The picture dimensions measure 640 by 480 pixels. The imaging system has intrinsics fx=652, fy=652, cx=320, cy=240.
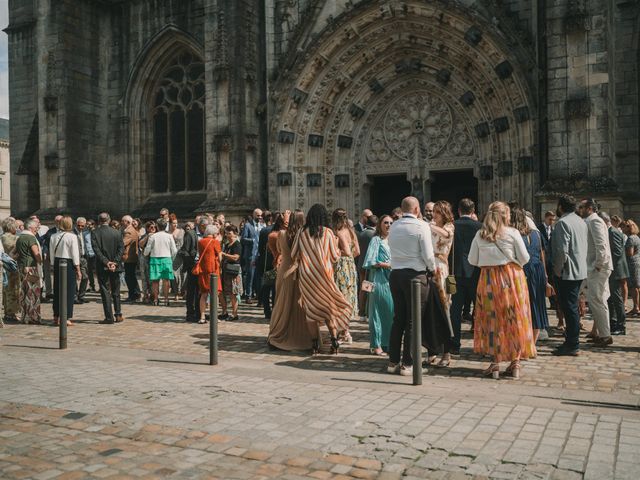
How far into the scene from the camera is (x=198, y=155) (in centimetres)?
2080

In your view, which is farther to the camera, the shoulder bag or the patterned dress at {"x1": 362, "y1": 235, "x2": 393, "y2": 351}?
the shoulder bag

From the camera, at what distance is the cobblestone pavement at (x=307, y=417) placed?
4.16 m

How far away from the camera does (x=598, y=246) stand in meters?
8.38

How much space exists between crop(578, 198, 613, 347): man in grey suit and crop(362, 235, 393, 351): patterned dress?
2616mm

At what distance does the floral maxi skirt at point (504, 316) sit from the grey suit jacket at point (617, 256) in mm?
3365

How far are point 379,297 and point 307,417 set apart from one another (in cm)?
329

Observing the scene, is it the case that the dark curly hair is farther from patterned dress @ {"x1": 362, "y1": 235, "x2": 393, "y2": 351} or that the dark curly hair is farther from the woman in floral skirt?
the woman in floral skirt

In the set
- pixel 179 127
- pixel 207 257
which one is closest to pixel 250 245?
pixel 207 257

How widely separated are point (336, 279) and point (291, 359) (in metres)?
2.17

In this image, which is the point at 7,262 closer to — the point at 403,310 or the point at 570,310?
the point at 403,310

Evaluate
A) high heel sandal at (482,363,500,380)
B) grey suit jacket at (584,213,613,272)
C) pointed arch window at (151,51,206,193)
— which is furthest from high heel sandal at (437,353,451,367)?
pointed arch window at (151,51,206,193)

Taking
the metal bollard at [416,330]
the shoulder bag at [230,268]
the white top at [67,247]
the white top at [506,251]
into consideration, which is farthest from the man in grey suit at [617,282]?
the white top at [67,247]

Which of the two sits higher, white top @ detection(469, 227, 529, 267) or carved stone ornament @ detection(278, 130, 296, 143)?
carved stone ornament @ detection(278, 130, 296, 143)

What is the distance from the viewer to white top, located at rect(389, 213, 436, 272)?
Answer: 6934 millimetres
